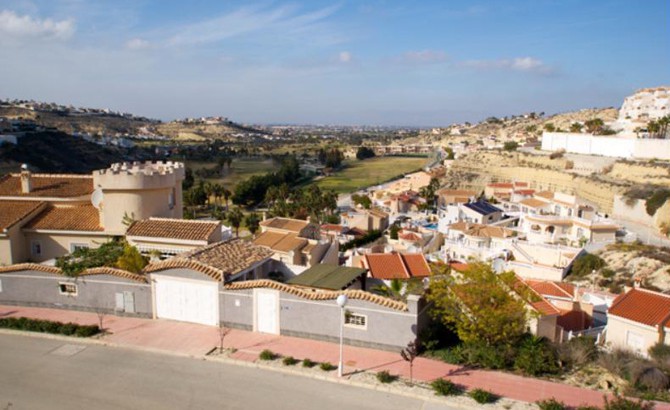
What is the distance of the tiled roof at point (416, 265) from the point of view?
75.0 ft

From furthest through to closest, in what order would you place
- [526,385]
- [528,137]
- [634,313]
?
[528,137] → [634,313] → [526,385]

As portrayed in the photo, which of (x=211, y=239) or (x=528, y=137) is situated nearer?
(x=211, y=239)

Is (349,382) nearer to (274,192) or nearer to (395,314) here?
(395,314)

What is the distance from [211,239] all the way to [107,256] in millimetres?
3602

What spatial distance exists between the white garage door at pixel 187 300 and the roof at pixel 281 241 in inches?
473

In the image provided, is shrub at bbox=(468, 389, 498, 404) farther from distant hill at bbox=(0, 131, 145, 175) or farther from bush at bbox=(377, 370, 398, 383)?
distant hill at bbox=(0, 131, 145, 175)

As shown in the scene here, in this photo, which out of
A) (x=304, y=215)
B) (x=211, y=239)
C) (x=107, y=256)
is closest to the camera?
(x=107, y=256)

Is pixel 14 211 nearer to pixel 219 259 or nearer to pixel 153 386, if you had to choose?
pixel 219 259

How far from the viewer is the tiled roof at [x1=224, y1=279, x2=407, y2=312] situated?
13250 millimetres

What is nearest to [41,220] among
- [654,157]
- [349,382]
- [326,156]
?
[349,382]

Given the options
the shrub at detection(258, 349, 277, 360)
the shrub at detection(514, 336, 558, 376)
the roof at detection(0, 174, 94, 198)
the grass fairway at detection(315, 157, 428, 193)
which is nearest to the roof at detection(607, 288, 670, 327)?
the shrub at detection(514, 336, 558, 376)

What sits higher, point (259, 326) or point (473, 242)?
point (259, 326)

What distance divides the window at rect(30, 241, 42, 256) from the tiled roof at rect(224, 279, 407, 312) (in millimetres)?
10267

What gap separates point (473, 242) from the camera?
1423 inches
